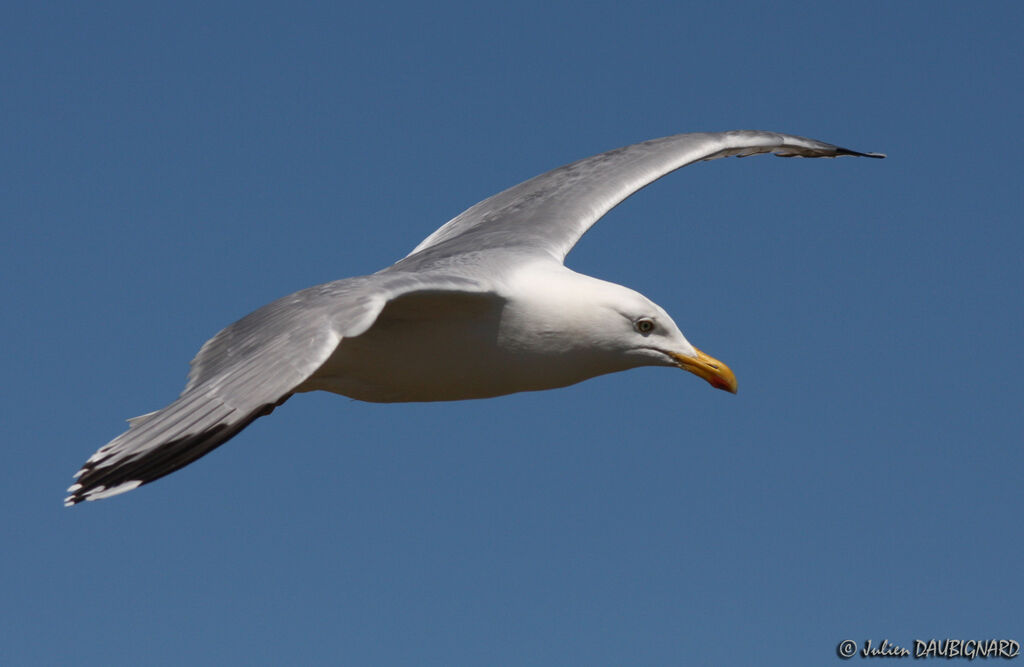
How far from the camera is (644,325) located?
9.34m

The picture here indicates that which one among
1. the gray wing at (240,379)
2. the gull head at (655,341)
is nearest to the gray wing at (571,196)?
the gull head at (655,341)

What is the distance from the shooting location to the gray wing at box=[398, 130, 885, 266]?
34.9 ft

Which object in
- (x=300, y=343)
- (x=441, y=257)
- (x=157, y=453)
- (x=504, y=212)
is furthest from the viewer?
(x=504, y=212)

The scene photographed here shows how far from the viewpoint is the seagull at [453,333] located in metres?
7.14

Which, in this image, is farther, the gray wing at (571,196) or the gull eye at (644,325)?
the gray wing at (571,196)

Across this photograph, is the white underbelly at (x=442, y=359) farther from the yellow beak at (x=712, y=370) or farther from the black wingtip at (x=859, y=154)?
the black wingtip at (x=859, y=154)

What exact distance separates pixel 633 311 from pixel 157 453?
11.4ft

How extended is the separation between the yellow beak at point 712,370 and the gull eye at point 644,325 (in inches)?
10.2

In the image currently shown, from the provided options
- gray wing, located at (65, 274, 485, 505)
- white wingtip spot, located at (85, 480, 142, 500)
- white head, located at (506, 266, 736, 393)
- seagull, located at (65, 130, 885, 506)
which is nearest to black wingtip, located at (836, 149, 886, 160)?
seagull, located at (65, 130, 885, 506)

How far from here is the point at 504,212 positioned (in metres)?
11.6

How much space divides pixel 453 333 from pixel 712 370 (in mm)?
1765

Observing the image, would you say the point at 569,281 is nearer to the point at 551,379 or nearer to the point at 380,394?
the point at 551,379

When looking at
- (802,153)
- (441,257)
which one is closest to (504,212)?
(441,257)

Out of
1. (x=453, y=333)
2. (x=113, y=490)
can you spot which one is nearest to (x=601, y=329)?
(x=453, y=333)
